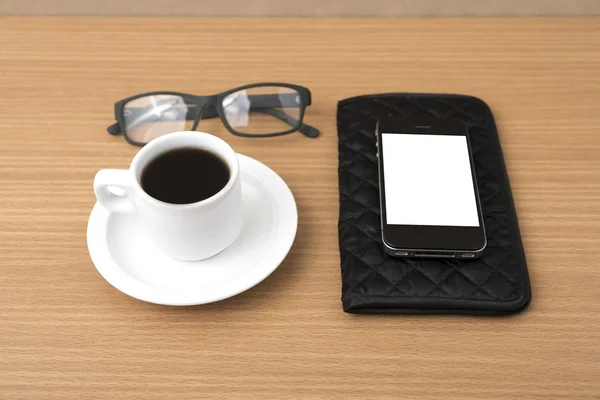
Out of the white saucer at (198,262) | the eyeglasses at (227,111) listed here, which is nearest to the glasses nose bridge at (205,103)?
the eyeglasses at (227,111)

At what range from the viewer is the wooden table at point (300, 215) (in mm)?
551

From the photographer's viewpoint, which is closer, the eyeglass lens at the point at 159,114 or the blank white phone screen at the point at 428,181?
the blank white phone screen at the point at 428,181

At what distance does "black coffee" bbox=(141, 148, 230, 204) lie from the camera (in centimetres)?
57

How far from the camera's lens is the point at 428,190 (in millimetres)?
643

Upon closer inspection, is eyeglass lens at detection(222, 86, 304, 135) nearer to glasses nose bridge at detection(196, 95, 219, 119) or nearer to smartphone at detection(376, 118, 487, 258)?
glasses nose bridge at detection(196, 95, 219, 119)

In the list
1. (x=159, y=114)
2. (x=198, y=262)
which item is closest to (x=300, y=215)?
(x=198, y=262)

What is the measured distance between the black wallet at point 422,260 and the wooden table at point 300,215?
2cm

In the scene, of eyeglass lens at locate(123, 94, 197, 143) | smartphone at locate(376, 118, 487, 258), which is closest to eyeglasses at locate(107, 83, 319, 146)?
eyeglass lens at locate(123, 94, 197, 143)

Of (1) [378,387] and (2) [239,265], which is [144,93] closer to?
(2) [239,265]

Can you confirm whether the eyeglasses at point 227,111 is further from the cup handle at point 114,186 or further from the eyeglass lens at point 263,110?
the cup handle at point 114,186

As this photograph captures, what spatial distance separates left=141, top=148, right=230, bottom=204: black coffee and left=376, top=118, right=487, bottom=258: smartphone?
0.57 feet

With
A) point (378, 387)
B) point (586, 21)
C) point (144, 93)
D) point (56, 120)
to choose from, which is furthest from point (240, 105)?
point (586, 21)

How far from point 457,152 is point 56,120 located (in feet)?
1.57

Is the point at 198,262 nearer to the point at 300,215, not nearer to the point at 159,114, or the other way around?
the point at 300,215
